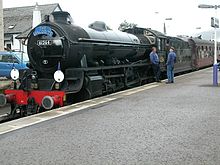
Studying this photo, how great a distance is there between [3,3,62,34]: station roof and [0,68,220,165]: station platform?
43680 millimetres

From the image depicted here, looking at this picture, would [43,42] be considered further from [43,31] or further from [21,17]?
[21,17]

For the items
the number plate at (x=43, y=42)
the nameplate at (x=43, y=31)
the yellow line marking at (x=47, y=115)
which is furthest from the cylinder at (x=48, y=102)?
the nameplate at (x=43, y=31)

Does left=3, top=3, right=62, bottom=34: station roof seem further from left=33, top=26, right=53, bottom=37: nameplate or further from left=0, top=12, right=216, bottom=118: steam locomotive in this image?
left=33, top=26, right=53, bottom=37: nameplate

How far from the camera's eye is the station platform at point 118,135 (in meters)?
5.37

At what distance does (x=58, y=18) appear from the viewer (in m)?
11.2

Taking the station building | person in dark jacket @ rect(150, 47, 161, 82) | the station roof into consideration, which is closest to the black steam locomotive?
person in dark jacket @ rect(150, 47, 161, 82)

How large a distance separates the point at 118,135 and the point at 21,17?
5366 centimetres

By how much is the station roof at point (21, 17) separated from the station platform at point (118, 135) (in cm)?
4368

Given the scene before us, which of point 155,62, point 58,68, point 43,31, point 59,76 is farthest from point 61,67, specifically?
point 155,62

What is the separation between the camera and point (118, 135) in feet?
21.9

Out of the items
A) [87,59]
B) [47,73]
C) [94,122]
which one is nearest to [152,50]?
[87,59]

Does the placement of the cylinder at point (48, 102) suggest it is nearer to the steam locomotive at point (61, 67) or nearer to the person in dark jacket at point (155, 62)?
the steam locomotive at point (61, 67)

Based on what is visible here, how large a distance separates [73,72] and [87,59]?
1191mm

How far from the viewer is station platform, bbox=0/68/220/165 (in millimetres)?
5373
